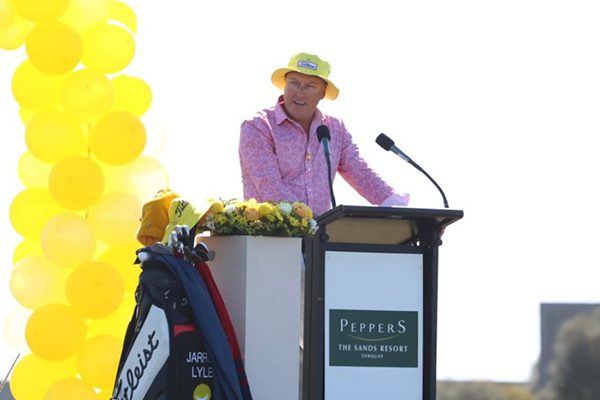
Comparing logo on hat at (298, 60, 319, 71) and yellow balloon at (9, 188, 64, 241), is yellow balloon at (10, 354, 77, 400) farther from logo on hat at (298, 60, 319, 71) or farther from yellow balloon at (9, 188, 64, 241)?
logo on hat at (298, 60, 319, 71)

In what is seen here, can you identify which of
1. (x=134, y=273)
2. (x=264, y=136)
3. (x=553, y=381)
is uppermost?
(x=264, y=136)

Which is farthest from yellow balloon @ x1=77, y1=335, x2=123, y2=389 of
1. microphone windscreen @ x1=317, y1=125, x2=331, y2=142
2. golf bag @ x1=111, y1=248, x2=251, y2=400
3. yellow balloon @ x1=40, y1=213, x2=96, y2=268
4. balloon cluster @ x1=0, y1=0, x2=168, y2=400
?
microphone windscreen @ x1=317, y1=125, x2=331, y2=142

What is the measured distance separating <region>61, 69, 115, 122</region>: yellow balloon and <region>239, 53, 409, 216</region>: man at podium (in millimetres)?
799

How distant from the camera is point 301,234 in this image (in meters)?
5.79

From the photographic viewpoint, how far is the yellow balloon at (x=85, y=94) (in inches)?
274

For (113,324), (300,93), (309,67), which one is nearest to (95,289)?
(113,324)

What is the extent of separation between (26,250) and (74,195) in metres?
0.44

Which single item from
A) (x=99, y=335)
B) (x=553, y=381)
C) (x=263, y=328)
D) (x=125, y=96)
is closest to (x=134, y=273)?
(x=99, y=335)

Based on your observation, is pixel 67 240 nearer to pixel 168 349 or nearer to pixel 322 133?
pixel 322 133

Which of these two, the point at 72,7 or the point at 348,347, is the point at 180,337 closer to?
the point at 348,347

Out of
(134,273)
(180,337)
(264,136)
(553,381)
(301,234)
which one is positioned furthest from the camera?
(553,381)

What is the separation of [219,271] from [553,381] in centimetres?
643

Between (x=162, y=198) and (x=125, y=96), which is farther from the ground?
(x=125, y=96)

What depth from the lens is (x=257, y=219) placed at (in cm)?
573
